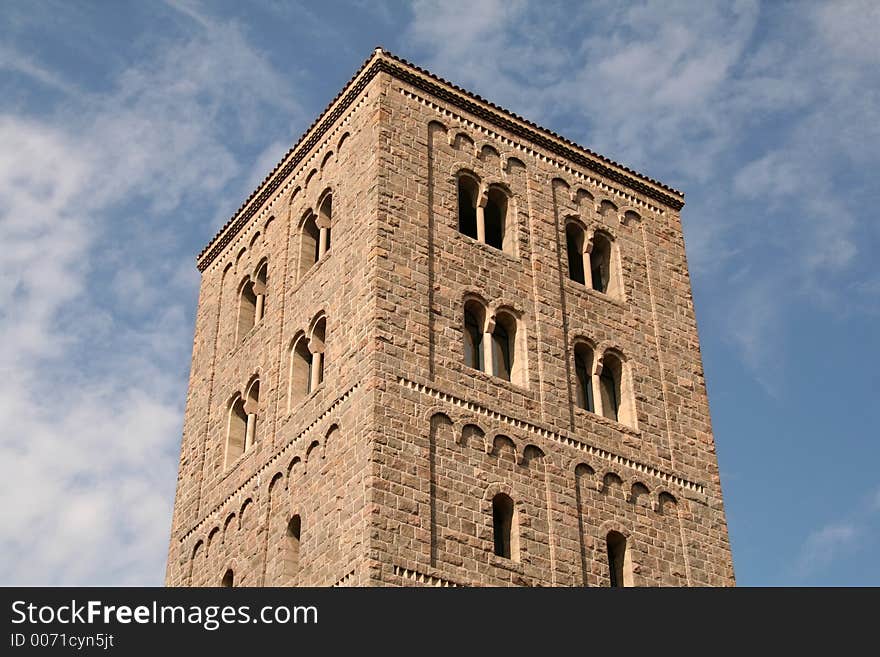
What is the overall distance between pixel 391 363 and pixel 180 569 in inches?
274

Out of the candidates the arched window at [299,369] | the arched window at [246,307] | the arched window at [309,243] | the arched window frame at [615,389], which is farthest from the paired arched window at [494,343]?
the arched window at [246,307]

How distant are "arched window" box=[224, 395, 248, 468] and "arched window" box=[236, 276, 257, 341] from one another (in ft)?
5.87

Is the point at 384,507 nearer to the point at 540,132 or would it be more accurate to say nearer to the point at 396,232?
the point at 396,232

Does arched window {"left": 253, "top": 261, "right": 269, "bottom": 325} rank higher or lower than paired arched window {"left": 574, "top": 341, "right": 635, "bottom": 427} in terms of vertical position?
higher

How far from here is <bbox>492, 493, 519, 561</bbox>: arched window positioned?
2516cm

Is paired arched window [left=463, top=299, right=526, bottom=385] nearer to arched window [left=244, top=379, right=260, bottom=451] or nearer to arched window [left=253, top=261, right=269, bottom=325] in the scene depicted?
arched window [left=244, top=379, right=260, bottom=451]

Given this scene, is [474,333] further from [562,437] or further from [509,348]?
[562,437]

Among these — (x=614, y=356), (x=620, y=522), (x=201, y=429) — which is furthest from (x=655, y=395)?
(x=201, y=429)

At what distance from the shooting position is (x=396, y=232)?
2762cm

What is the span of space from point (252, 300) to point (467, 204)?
17.9 ft

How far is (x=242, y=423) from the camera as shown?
30.4 meters

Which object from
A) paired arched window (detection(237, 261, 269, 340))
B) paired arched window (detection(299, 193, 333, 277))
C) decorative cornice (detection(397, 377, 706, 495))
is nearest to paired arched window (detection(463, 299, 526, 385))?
decorative cornice (detection(397, 377, 706, 495))

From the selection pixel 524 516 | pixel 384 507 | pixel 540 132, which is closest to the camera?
pixel 384 507

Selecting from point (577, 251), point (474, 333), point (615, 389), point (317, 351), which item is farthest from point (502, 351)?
point (577, 251)
